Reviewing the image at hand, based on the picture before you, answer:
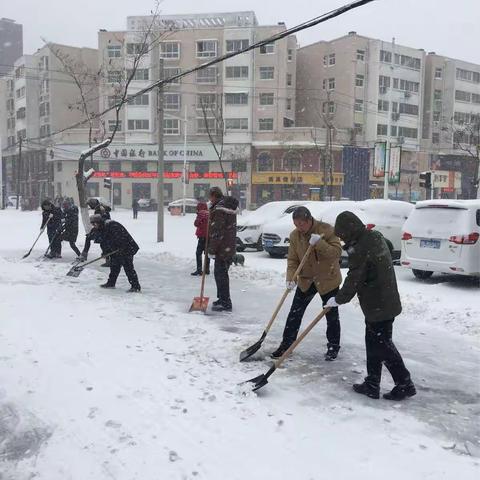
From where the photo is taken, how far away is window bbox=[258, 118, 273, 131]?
5125 centimetres

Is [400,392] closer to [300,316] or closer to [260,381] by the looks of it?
[260,381]

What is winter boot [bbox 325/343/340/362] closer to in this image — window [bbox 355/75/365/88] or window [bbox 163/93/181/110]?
window [bbox 163/93/181/110]

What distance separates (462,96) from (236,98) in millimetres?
30185

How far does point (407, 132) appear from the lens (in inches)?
2312

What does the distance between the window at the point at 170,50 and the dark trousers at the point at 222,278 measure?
49441 millimetres

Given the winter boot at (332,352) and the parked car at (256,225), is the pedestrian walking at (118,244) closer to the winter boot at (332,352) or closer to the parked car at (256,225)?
the winter boot at (332,352)

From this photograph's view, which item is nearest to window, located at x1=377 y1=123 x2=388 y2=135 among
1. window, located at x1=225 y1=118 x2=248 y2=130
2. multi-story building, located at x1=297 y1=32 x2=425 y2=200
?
multi-story building, located at x1=297 y1=32 x2=425 y2=200

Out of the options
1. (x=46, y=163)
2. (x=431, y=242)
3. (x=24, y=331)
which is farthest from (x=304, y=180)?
(x=24, y=331)

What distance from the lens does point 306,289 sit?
208 inches

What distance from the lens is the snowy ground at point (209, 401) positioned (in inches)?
128

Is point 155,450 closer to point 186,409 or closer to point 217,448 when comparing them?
point 217,448

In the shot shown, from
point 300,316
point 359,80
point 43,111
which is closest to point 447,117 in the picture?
point 359,80

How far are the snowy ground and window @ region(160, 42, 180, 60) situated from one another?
49201mm

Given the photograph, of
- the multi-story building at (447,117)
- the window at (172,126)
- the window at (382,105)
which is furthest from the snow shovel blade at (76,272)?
the multi-story building at (447,117)
